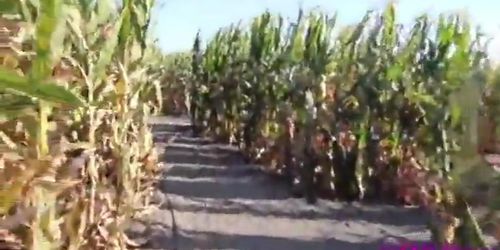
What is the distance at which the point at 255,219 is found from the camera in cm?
615

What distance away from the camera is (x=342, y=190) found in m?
7.26

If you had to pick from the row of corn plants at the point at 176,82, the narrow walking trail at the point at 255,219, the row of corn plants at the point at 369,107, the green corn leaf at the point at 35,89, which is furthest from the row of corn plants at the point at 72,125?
the row of corn plants at the point at 176,82

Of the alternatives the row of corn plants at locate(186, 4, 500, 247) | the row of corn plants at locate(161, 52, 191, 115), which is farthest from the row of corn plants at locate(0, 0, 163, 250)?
the row of corn plants at locate(161, 52, 191, 115)

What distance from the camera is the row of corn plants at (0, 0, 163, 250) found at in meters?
1.70

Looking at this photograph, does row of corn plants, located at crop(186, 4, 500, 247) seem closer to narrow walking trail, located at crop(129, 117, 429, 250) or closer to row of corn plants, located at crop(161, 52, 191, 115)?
narrow walking trail, located at crop(129, 117, 429, 250)

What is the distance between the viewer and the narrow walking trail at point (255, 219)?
5301mm

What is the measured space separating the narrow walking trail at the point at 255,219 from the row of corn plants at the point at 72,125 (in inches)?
13.0

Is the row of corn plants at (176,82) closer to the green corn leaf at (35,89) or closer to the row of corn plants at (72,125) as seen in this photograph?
the row of corn plants at (72,125)

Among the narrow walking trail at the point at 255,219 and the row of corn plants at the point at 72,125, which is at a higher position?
the row of corn plants at the point at 72,125

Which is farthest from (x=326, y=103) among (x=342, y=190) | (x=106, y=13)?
(x=106, y=13)

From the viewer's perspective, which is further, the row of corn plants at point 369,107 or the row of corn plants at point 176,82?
the row of corn plants at point 176,82

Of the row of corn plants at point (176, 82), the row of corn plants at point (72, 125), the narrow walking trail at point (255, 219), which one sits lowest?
the narrow walking trail at point (255, 219)

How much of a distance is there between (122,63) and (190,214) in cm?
197

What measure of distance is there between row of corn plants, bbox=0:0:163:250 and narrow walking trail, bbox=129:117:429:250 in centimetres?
33
